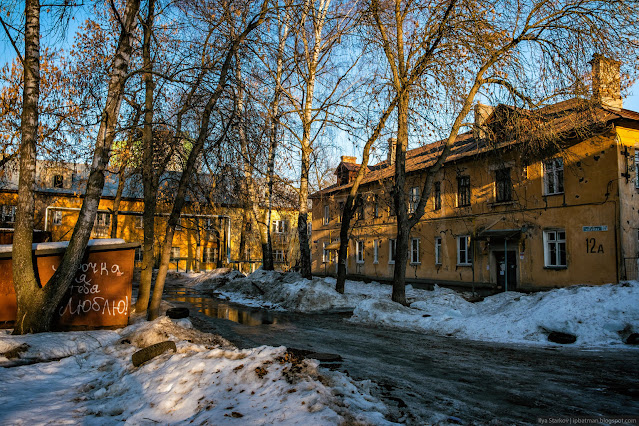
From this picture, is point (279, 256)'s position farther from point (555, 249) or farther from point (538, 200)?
point (555, 249)

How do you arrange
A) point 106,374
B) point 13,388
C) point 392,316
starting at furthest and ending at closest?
point 392,316 < point 106,374 < point 13,388

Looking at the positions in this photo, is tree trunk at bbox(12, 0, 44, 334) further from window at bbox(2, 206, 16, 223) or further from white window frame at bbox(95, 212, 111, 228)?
window at bbox(2, 206, 16, 223)

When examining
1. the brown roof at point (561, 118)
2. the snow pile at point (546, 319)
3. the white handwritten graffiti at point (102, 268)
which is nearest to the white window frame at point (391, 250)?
the brown roof at point (561, 118)

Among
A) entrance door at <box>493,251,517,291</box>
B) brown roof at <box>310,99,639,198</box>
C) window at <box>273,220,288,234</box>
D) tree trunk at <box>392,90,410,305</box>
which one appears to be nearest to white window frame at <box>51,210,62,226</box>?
window at <box>273,220,288,234</box>

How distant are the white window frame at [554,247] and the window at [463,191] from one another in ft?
16.7

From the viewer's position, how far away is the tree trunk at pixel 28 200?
7742mm

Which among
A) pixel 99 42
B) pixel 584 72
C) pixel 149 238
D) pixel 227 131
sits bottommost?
pixel 149 238

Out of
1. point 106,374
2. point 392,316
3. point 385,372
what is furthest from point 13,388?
→ point 392,316

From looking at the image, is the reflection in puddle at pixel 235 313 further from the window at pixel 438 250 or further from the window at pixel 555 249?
the window at pixel 438 250

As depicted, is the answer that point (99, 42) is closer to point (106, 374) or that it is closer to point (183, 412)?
point (106, 374)

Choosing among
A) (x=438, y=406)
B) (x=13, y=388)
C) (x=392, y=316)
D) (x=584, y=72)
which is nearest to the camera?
(x=438, y=406)

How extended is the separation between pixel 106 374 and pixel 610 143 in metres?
17.7

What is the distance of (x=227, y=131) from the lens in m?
11.2

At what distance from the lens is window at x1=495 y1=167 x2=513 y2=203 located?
20.7 metres
